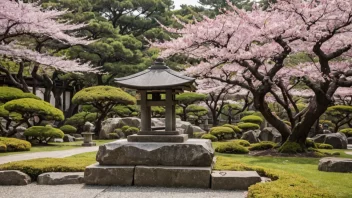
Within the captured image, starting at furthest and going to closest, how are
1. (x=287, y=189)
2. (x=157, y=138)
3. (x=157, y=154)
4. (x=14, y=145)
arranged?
(x=14, y=145), (x=157, y=138), (x=157, y=154), (x=287, y=189)

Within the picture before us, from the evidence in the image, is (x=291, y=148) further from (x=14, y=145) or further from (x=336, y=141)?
(x=14, y=145)

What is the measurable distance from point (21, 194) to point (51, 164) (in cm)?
177

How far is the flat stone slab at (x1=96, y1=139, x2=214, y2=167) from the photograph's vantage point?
6.96m

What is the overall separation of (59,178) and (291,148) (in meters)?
8.69

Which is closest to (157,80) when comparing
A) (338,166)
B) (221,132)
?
(338,166)

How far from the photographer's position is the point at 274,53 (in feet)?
42.3

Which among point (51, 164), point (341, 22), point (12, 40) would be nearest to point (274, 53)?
point (341, 22)

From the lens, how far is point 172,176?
6750mm

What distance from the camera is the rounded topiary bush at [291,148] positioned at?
41.1 feet

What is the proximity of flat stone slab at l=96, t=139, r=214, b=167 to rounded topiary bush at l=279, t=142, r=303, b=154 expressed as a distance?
6.49 m

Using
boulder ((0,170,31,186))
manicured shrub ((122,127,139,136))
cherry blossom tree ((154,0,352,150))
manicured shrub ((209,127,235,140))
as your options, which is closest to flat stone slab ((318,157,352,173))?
cherry blossom tree ((154,0,352,150))

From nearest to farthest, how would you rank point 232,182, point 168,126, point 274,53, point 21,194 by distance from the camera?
point 21,194 → point 232,182 → point 168,126 → point 274,53

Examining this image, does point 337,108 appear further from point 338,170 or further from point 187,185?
point 187,185

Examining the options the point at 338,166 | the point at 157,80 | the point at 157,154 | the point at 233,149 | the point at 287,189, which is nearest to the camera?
the point at 287,189
